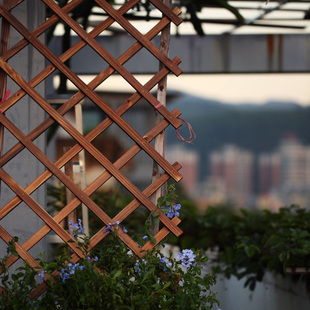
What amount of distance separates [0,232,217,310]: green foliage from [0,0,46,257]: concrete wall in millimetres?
464

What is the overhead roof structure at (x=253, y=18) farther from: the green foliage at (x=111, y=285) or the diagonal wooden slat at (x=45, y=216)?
the green foliage at (x=111, y=285)

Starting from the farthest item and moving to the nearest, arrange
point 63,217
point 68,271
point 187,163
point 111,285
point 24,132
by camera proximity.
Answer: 1. point 187,163
2. point 24,132
3. point 63,217
4. point 68,271
5. point 111,285

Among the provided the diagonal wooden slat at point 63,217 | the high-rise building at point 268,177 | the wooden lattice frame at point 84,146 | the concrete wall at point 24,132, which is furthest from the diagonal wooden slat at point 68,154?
the high-rise building at point 268,177

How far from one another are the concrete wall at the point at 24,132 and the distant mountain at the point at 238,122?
5.56 feet

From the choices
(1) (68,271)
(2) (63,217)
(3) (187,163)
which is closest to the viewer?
(1) (68,271)

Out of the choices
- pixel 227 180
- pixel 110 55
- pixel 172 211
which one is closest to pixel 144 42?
pixel 110 55

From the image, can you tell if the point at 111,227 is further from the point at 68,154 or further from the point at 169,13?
the point at 169,13

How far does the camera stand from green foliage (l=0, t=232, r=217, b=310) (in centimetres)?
185

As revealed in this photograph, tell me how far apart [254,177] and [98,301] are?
2392mm

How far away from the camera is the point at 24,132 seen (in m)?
2.49

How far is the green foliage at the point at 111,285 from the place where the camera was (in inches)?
72.7

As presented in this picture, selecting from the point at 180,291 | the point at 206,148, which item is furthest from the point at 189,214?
the point at 180,291

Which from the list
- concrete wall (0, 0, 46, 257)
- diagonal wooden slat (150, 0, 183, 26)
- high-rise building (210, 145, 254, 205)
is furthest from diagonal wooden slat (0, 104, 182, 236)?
high-rise building (210, 145, 254, 205)

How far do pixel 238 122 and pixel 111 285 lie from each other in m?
2.47
